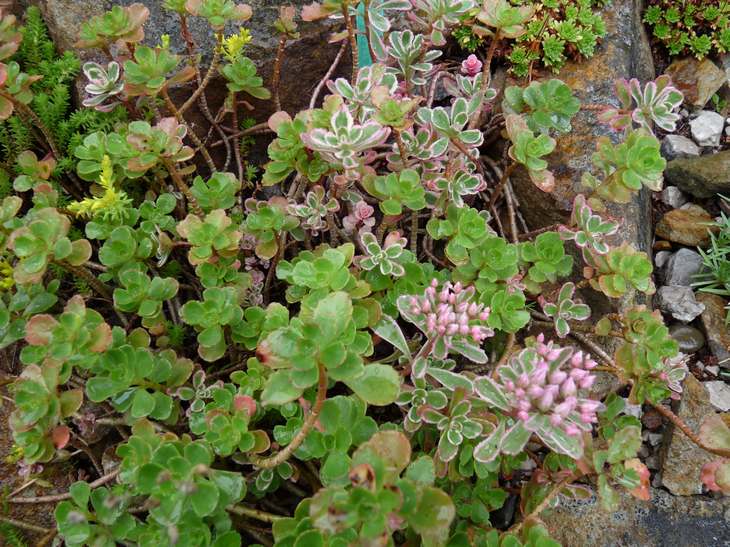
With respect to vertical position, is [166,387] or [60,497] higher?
[166,387]

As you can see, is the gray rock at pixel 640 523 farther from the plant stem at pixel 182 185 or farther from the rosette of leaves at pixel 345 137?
the plant stem at pixel 182 185

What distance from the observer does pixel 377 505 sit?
1410 mm

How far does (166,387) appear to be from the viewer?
7.15 ft

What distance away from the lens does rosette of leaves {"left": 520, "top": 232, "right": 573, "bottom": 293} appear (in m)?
2.37

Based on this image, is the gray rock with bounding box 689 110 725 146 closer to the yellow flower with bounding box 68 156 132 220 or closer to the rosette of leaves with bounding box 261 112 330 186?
the rosette of leaves with bounding box 261 112 330 186

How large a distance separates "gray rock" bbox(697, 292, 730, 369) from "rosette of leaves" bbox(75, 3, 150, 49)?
2740mm

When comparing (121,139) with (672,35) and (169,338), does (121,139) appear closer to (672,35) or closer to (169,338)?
(169,338)

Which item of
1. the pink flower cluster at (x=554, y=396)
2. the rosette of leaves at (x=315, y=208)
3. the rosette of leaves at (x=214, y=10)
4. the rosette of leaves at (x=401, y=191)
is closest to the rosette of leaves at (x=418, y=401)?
the pink flower cluster at (x=554, y=396)

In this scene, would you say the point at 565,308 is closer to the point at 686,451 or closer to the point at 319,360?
the point at 686,451

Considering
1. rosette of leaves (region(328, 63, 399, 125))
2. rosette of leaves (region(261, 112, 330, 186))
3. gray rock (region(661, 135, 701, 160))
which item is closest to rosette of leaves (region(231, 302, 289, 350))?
rosette of leaves (region(261, 112, 330, 186))

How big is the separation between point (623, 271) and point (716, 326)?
0.91m

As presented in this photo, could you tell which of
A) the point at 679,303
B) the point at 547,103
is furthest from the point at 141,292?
the point at 679,303

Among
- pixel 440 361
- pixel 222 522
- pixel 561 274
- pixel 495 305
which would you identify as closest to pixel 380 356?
pixel 440 361

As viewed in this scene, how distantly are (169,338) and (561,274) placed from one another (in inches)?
61.1
